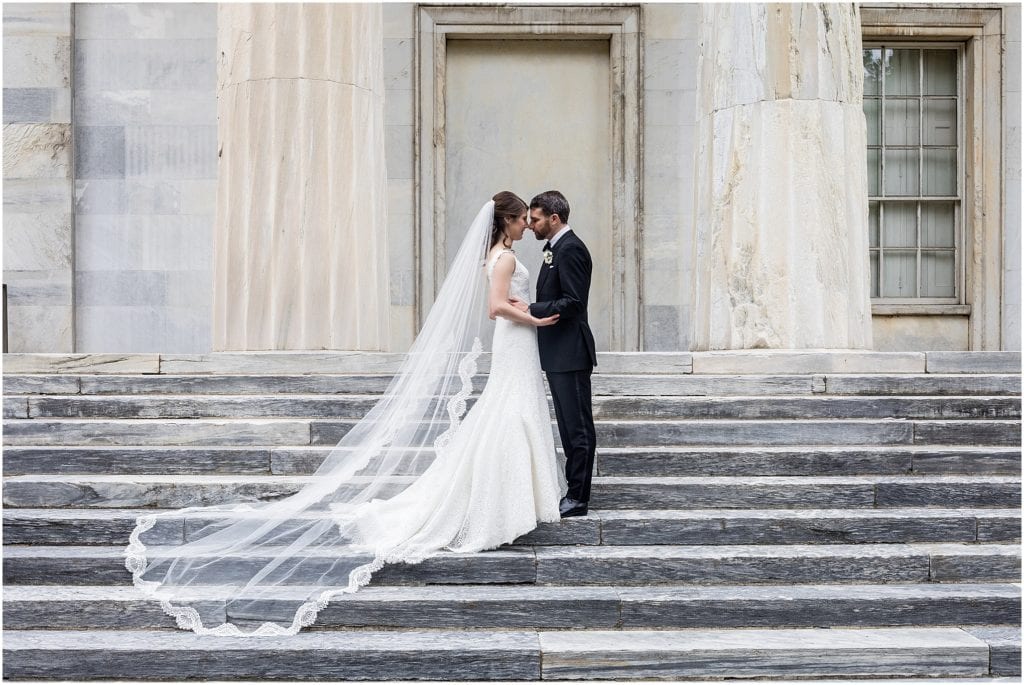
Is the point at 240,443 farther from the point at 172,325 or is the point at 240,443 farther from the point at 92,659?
the point at 172,325

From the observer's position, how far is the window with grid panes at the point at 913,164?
46.8 ft

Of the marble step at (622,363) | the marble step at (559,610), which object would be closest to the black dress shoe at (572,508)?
the marble step at (559,610)

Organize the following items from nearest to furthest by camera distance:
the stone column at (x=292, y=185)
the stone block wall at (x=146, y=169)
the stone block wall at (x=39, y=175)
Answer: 1. the stone column at (x=292, y=185)
2. the stone block wall at (x=39, y=175)
3. the stone block wall at (x=146, y=169)

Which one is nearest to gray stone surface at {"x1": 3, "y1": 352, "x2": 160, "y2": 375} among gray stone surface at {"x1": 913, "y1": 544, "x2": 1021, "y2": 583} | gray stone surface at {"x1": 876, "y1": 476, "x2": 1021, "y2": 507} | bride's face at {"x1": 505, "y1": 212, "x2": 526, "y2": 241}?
bride's face at {"x1": 505, "y1": 212, "x2": 526, "y2": 241}

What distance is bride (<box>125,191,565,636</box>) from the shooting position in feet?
18.0

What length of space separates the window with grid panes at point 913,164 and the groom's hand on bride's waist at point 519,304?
9303 mm

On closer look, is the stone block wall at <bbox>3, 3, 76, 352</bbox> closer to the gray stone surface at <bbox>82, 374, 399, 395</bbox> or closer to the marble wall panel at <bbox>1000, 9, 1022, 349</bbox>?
the gray stone surface at <bbox>82, 374, 399, 395</bbox>

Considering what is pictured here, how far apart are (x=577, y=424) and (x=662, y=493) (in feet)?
2.80

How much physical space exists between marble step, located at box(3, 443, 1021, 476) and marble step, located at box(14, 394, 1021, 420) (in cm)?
61

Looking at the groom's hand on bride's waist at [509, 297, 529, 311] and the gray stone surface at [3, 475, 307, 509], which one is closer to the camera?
the groom's hand on bride's waist at [509, 297, 529, 311]

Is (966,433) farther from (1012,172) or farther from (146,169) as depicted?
(146,169)

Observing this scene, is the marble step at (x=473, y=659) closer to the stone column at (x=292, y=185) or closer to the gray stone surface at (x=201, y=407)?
the gray stone surface at (x=201, y=407)

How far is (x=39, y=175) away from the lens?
1338 centimetres

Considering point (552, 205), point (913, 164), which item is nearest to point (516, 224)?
point (552, 205)
